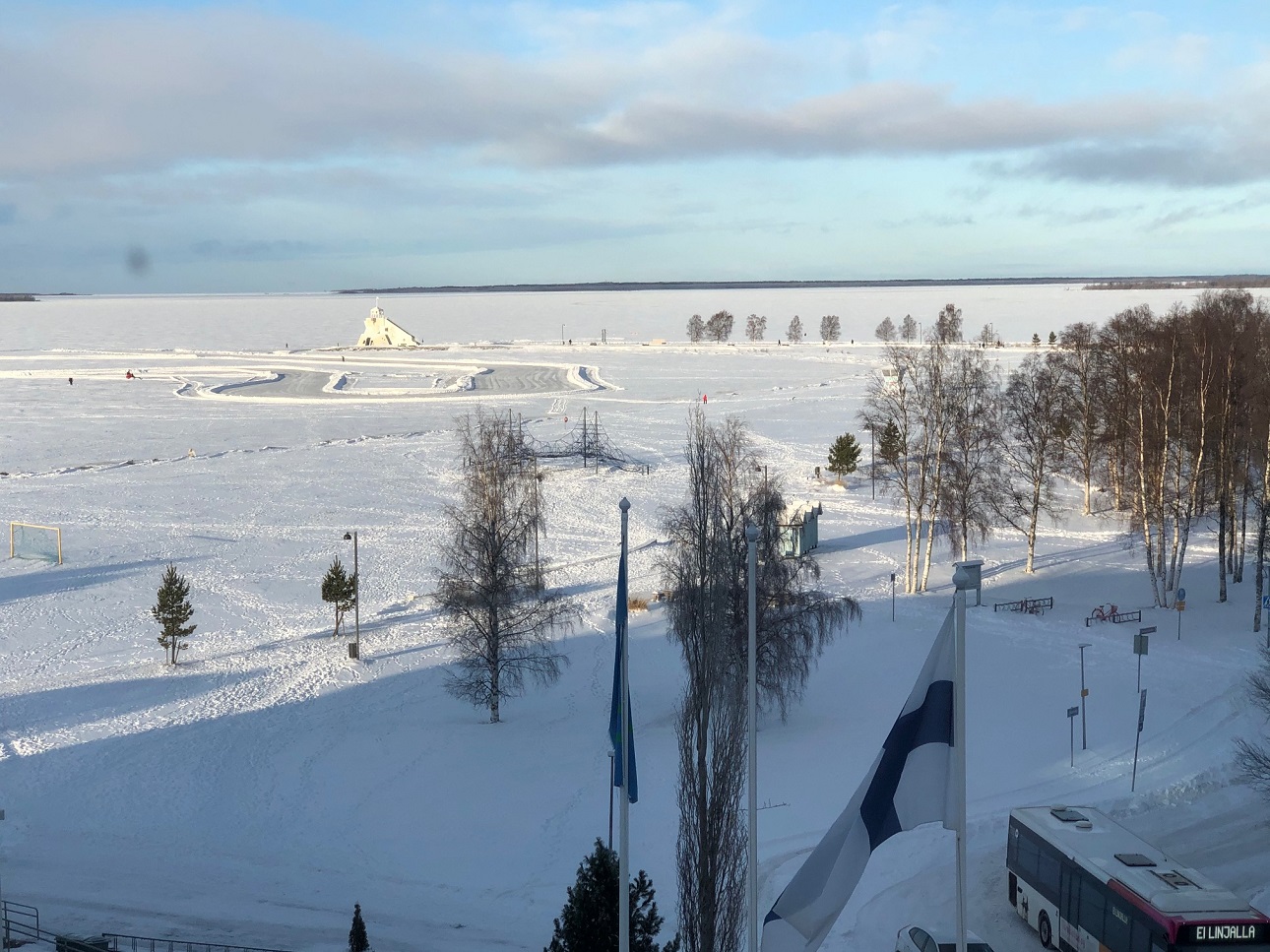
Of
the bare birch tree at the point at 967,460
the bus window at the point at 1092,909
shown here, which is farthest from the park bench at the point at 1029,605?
the bus window at the point at 1092,909

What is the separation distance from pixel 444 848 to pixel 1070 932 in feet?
28.8

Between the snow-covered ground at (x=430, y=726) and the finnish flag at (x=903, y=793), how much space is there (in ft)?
20.0

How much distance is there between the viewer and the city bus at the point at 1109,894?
A: 1139 cm

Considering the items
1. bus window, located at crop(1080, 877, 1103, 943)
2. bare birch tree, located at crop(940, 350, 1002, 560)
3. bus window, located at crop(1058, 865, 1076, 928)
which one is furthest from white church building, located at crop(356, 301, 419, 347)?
bus window, located at crop(1080, 877, 1103, 943)

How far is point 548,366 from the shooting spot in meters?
103

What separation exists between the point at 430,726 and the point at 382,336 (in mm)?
119967

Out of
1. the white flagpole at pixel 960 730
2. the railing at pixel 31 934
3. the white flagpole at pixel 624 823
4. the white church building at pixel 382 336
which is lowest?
the railing at pixel 31 934

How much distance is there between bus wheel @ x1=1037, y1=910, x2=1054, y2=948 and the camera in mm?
13727

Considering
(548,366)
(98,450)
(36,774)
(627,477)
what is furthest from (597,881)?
(548,366)

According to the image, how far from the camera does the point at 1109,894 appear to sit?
12477mm

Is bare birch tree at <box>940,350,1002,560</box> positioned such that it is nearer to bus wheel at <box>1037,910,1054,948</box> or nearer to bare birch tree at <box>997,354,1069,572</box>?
bare birch tree at <box>997,354,1069,572</box>

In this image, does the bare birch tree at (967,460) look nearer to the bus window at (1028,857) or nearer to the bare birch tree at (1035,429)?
the bare birch tree at (1035,429)

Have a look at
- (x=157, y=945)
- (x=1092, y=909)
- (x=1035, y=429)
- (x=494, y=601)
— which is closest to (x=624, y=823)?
(x=1092, y=909)

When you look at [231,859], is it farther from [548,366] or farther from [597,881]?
[548,366]
